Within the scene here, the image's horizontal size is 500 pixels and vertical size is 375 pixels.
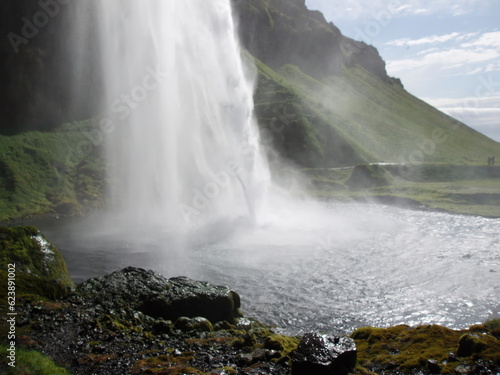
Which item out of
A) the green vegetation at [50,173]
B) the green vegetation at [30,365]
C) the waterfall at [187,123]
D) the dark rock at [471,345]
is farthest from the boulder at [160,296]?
the green vegetation at [50,173]

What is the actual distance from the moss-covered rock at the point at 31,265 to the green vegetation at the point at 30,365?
6.07 meters

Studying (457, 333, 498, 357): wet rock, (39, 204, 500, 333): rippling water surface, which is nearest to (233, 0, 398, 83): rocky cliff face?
(39, 204, 500, 333): rippling water surface

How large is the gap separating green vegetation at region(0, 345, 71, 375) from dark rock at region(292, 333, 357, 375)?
6305 mm

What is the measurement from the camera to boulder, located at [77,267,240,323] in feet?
56.0

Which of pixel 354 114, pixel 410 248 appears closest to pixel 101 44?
pixel 410 248

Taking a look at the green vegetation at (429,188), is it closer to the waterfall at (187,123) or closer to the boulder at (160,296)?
the waterfall at (187,123)

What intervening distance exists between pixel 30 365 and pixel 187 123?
48.8 metres

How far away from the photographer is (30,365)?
32.4 feet

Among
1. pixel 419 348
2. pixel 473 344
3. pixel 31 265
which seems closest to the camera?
pixel 473 344

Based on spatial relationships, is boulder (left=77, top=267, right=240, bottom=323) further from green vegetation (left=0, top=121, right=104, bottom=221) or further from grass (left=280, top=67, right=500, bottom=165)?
grass (left=280, top=67, right=500, bottom=165)

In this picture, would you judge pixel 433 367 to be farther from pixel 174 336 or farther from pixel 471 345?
pixel 174 336

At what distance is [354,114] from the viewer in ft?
496

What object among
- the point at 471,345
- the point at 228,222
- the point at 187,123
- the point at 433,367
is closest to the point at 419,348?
the point at 471,345

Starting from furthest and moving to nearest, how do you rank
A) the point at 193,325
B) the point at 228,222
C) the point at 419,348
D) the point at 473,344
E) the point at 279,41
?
1. the point at 279,41
2. the point at 228,222
3. the point at 193,325
4. the point at 419,348
5. the point at 473,344
